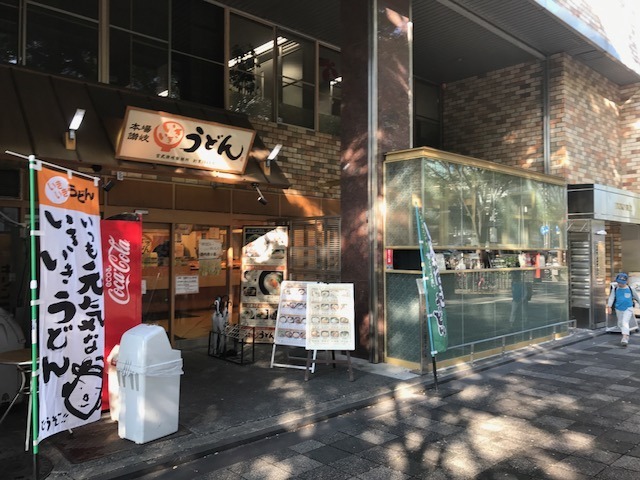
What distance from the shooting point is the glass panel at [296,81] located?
440 inches

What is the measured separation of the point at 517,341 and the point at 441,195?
11.4ft

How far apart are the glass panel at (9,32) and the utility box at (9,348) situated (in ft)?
13.6

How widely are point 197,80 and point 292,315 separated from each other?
510 cm

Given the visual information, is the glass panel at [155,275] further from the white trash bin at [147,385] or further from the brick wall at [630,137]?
the brick wall at [630,137]

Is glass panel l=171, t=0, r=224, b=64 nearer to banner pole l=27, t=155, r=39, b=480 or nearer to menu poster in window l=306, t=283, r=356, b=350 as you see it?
menu poster in window l=306, t=283, r=356, b=350

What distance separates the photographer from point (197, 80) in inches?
385

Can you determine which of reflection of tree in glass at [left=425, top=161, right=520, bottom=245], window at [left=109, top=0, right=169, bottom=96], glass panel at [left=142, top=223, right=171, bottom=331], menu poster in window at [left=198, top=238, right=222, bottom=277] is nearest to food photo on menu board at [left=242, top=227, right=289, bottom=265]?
menu poster in window at [left=198, top=238, right=222, bottom=277]

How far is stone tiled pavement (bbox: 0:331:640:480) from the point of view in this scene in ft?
14.4

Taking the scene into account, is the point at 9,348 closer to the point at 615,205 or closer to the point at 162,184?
the point at 162,184

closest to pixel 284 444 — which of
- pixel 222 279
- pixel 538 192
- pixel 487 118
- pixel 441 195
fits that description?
pixel 441 195

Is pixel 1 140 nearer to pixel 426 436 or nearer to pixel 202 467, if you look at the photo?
pixel 202 467

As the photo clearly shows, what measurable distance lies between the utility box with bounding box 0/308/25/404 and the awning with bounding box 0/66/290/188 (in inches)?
84.6

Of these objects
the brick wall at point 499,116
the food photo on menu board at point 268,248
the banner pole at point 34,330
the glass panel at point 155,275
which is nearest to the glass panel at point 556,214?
the brick wall at point 499,116

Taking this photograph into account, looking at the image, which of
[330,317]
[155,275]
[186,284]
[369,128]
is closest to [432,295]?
Result: [330,317]
